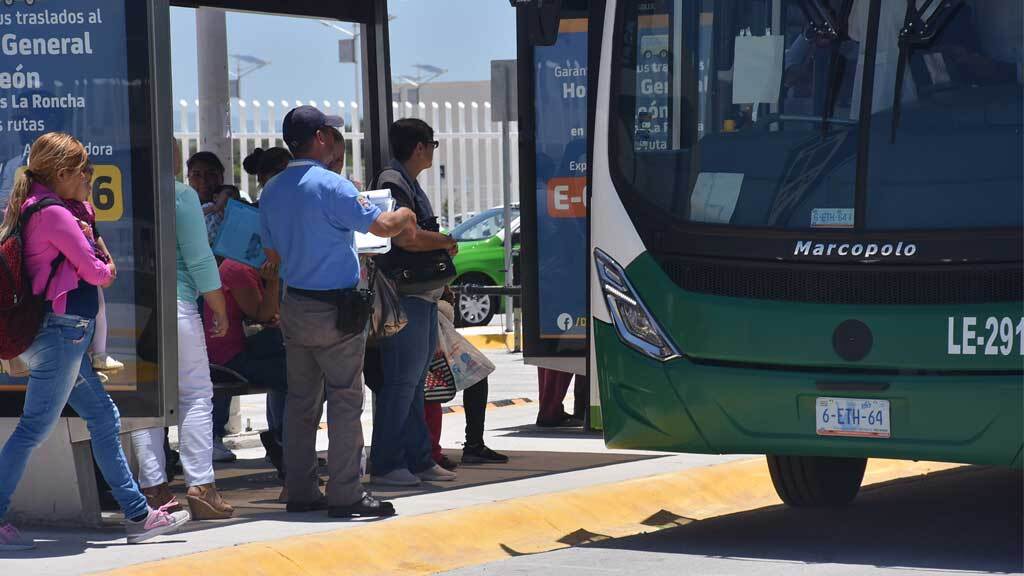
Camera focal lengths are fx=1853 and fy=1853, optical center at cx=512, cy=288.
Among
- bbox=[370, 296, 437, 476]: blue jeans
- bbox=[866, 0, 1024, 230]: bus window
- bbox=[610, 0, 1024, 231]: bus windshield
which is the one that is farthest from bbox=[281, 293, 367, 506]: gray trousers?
bbox=[866, 0, 1024, 230]: bus window

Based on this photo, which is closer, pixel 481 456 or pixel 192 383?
pixel 192 383

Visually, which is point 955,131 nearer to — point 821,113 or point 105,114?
point 821,113

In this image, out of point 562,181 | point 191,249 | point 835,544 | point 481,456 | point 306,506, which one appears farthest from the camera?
point 562,181

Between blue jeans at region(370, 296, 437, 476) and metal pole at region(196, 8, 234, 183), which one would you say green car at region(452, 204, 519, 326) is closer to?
metal pole at region(196, 8, 234, 183)

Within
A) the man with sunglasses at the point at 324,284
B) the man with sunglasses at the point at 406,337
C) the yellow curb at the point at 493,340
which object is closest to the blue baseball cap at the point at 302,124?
the man with sunglasses at the point at 324,284

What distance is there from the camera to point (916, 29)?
24.7 feet

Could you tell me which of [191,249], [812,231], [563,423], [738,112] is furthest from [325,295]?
[563,423]

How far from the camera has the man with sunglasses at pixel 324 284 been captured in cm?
816

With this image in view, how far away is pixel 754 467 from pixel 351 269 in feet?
10.1

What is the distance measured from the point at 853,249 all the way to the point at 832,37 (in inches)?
36.6

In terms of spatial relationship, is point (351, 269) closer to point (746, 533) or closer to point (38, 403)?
point (38, 403)

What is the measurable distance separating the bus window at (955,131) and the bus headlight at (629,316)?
101 cm

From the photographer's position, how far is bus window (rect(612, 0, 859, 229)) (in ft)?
25.1

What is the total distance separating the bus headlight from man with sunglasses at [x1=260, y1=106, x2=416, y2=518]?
36.5 inches
